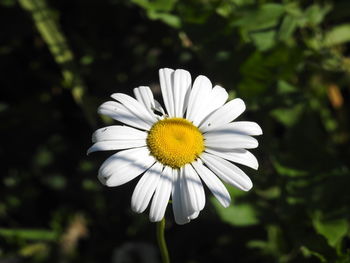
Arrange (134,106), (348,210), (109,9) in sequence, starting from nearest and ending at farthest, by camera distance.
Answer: (134,106) < (348,210) < (109,9)

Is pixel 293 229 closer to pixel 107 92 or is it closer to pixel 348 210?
pixel 348 210

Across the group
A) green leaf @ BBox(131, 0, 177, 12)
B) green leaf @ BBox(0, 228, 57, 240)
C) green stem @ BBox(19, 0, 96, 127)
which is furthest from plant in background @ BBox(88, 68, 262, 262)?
green leaf @ BBox(0, 228, 57, 240)

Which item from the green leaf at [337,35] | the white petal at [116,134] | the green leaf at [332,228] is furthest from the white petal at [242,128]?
the green leaf at [337,35]

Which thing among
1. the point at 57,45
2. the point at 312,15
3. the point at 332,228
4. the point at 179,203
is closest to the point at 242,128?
the point at 179,203

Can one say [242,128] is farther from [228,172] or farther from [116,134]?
[116,134]

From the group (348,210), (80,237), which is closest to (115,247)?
(80,237)
